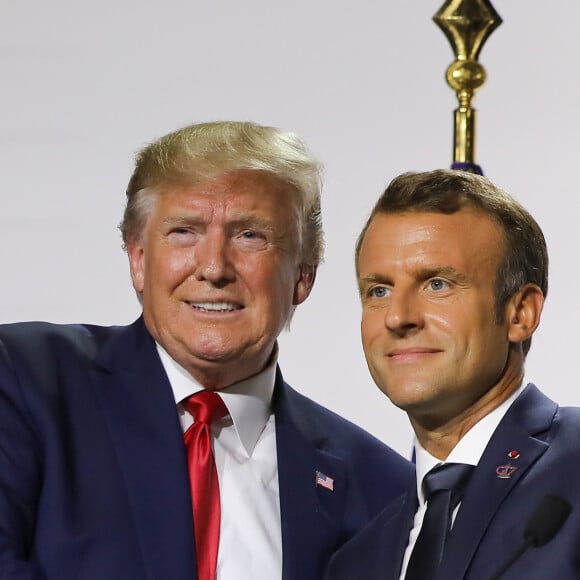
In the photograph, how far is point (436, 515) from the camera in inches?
105

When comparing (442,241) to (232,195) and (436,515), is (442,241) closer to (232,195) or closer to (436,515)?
(436,515)

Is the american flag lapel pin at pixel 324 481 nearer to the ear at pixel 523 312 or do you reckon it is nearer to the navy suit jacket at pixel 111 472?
the navy suit jacket at pixel 111 472

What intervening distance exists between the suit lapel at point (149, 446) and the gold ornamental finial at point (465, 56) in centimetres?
126

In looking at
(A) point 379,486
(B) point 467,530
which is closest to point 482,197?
(B) point 467,530

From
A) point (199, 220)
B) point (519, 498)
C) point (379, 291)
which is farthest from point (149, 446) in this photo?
point (519, 498)

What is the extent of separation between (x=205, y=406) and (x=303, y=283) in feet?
1.18

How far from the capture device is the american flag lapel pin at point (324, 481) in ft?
10.5

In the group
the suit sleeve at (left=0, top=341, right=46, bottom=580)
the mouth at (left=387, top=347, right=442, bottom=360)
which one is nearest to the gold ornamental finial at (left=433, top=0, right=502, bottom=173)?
the mouth at (left=387, top=347, right=442, bottom=360)

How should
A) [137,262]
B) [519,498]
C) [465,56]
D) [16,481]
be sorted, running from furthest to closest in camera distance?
[465,56] < [137,262] < [16,481] < [519,498]

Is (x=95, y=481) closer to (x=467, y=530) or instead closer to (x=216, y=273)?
(x=216, y=273)

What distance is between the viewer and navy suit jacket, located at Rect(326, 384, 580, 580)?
245 centimetres

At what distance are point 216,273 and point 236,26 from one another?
106 inches

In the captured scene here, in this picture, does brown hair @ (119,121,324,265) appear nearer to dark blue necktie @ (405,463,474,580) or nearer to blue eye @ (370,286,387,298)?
blue eye @ (370,286,387,298)

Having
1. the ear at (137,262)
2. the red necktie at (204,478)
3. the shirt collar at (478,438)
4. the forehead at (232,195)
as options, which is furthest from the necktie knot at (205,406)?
the shirt collar at (478,438)
